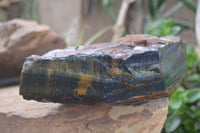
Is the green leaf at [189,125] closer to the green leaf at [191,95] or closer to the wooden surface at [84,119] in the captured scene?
the green leaf at [191,95]

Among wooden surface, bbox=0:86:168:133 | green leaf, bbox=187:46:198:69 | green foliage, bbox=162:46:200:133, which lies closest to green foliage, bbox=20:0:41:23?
green leaf, bbox=187:46:198:69

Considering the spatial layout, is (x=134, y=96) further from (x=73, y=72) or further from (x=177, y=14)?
(x=177, y=14)

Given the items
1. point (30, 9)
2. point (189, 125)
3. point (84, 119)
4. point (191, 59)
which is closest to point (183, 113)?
point (189, 125)

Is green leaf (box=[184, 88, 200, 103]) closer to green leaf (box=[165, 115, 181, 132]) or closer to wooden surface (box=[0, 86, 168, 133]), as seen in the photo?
green leaf (box=[165, 115, 181, 132])

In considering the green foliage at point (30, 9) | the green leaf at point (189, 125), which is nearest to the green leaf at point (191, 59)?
the green leaf at point (189, 125)

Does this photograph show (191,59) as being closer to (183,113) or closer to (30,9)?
(183,113)
